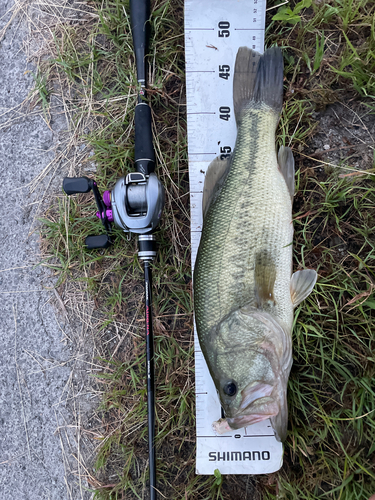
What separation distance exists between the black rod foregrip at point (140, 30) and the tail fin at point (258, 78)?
697mm

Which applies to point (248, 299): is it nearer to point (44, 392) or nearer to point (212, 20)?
point (44, 392)

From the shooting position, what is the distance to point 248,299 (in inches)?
74.2

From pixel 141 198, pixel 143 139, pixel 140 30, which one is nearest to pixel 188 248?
pixel 141 198

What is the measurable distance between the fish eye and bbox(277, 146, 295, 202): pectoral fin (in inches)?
49.1

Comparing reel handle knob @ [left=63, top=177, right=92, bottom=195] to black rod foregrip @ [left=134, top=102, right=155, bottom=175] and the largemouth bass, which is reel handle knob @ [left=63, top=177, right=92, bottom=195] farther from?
the largemouth bass

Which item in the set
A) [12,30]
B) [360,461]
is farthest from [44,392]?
[12,30]

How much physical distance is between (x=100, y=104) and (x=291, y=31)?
60.9 inches

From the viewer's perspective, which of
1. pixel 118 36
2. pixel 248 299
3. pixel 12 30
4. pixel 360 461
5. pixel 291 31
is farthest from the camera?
pixel 12 30

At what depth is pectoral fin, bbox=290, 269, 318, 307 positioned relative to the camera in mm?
2047

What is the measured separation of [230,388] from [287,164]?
1.47m

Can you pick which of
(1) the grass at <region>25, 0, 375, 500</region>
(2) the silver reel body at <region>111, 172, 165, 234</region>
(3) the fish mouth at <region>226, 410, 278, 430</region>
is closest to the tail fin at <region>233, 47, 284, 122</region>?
(1) the grass at <region>25, 0, 375, 500</region>

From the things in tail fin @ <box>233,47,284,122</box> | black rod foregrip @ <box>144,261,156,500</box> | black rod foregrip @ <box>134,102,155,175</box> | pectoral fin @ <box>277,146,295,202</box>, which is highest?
tail fin @ <box>233,47,284,122</box>

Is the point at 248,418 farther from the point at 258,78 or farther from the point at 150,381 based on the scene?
the point at 258,78

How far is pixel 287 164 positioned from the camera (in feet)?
7.12
